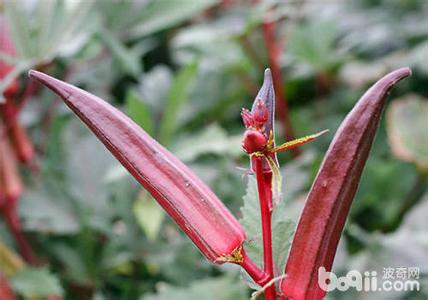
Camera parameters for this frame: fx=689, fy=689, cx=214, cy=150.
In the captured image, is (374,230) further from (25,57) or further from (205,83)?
(25,57)

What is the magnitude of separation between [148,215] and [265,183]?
390 millimetres

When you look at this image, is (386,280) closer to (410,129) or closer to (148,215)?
(148,215)

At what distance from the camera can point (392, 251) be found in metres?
0.77

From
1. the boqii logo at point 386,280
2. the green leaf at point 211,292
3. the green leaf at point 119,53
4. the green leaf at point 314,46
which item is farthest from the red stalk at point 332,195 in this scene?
the green leaf at point 314,46

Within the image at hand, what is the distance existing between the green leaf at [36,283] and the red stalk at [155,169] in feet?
1.16

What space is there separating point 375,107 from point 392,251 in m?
0.41

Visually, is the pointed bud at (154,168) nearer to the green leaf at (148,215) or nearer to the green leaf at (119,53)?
the green leaf at (148,215)

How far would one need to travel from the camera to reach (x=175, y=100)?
0.87 meters

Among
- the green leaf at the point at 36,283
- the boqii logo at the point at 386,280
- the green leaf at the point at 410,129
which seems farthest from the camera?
the green leaf at the point at 410,129

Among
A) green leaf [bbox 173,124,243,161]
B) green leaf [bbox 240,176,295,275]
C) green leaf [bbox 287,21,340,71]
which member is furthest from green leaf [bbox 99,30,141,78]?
green leaf [bbox 240,176,295,275]

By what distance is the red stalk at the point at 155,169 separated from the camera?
16.6 inches

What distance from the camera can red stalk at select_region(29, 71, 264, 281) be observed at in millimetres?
423

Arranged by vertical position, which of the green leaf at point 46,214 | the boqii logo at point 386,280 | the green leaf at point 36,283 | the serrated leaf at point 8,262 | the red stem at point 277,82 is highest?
the red stem at point 277,82

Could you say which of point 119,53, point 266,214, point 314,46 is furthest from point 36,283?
point 314,46
